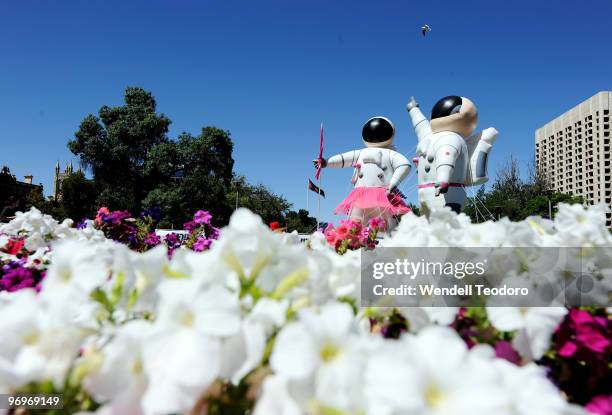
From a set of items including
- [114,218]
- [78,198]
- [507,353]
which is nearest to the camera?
[507,353]

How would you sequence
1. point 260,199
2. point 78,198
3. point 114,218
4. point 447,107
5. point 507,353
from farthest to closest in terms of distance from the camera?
point 260,199 → point 78,198 → point 447,107 → point 114,218 → point 507,353

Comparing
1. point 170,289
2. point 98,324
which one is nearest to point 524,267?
point 170,289

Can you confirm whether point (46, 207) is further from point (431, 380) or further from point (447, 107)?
point (431, 380)

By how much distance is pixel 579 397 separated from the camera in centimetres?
91

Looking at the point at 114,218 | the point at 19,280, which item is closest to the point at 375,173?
the point at 114,218

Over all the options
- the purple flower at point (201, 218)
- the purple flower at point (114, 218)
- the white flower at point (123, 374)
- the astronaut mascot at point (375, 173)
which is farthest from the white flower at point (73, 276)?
the astronaut mascot at point (375, 173)

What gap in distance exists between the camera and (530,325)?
84cm

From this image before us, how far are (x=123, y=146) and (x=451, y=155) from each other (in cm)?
2316

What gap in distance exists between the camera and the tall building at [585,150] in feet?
153

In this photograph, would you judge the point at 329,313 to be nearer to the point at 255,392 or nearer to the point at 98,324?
the point at 255,392

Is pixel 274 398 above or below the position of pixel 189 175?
below

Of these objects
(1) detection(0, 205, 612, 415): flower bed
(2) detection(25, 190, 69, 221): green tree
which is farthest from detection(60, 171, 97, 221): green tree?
(1) detection(0, 205, 612, 415): flower bed

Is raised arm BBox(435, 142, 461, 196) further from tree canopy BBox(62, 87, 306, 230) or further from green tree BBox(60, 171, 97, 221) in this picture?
green tree BBox(60, 171, 97, 221)

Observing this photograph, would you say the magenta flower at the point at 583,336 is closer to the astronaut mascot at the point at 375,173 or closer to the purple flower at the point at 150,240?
the purple flower at the point at 150,240
